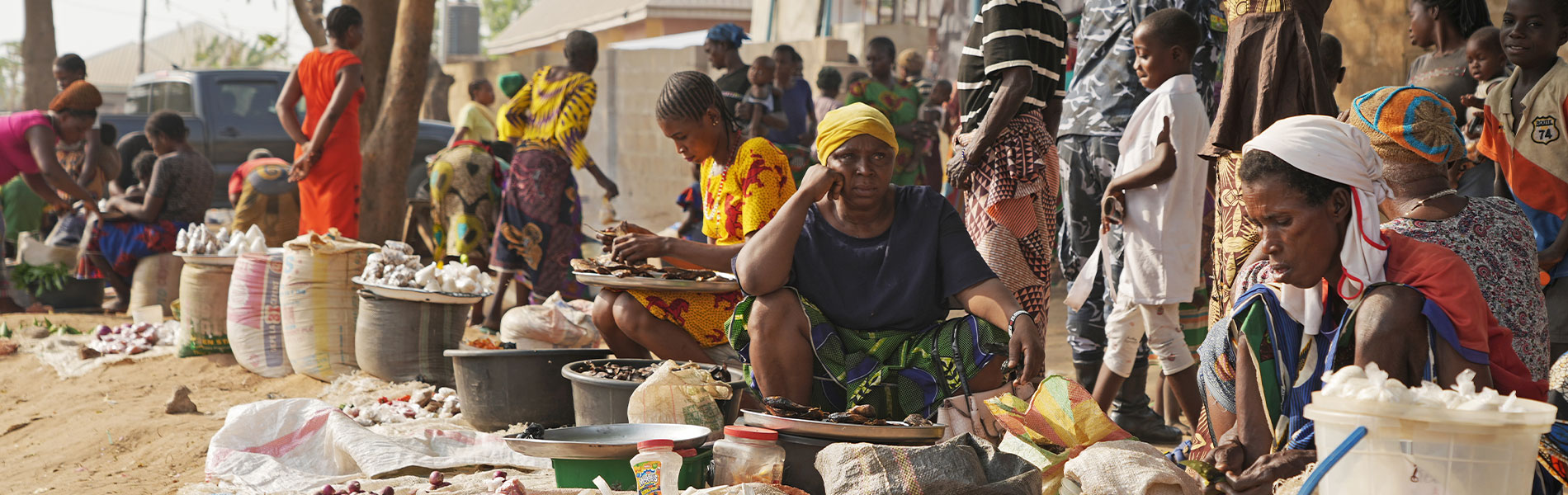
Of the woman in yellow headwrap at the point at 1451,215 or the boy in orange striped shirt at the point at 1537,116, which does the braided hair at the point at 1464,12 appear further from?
the woman in yellow headwrap at the point at 1451,215

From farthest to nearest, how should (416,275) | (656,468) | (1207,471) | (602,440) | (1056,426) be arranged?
(416,275)
(602,440)
(1056,426)
(656,468)
(1207,471)

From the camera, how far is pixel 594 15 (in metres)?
28.6

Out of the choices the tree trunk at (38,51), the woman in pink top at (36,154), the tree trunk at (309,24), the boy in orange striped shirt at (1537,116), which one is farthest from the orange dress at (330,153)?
the tree trunk at (38,51)

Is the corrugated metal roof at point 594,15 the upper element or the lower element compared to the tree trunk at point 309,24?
upper

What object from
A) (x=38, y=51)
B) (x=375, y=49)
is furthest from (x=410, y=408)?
(x=38, y=51)

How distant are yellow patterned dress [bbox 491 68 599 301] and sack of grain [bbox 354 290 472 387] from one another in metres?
1.76

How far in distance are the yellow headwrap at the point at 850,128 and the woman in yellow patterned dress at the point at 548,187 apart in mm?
3661

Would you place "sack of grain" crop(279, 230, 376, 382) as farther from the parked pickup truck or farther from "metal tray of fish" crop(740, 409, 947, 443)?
the parked pickup truck

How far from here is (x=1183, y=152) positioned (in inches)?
164

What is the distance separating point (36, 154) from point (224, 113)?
477cm

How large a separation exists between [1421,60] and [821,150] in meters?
2.90

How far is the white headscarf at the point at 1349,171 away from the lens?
7.81 feet

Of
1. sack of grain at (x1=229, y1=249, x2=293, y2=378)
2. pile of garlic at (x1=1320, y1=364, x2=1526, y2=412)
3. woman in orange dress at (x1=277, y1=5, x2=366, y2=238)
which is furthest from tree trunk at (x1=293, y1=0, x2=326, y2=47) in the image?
pile of garlic at (x1=1320, y1=364, x2=1526, y2=412)

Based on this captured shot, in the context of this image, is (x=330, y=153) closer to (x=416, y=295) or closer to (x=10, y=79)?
(x=416, y=295)
